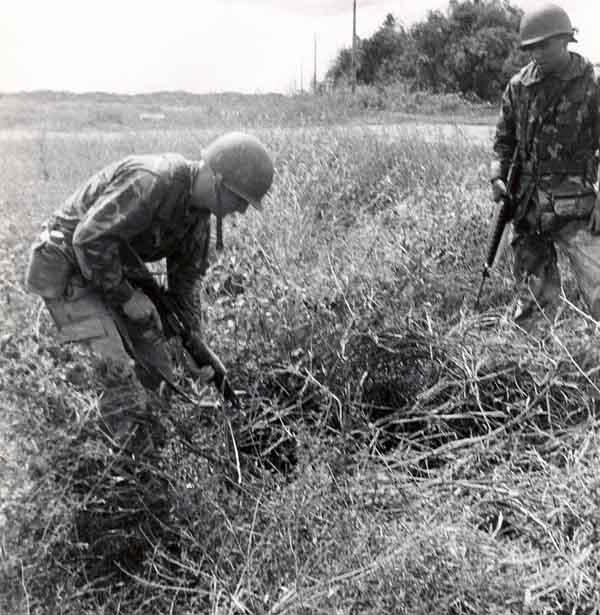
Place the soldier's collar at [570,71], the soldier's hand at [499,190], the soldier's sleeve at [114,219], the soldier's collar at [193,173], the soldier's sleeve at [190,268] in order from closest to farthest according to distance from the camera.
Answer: the soldier's sleeve at [114,219], the soldier's collar at [193,173], the soldier's sleeve at [190,268], the soldier's collar at [570,71], the soldier's hand at [499,190]

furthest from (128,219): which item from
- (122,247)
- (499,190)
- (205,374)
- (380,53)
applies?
(380,53)

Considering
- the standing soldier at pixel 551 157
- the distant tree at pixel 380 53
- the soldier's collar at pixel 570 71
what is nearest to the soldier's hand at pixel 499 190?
the standing soldier at pixel 551 157

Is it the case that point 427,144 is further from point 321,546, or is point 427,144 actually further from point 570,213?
point 321,546

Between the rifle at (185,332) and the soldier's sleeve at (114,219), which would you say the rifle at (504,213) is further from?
the soldier's sleeve at (114,219)

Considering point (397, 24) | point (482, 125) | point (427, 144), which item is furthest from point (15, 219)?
point (397, 24)

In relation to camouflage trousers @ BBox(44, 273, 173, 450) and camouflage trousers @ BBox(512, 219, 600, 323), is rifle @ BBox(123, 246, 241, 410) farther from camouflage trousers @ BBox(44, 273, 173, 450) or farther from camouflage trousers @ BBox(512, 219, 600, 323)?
camouflage trousers @ BBox(512, 219, 600, 323)

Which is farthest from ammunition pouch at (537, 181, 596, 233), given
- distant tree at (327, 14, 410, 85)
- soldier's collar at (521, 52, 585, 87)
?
distant tree at (327, 14, 410, 85)

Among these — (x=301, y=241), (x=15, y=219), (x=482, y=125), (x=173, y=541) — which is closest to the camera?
(x=173, y=541)

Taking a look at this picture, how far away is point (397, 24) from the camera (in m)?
29.7

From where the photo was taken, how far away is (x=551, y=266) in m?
4.82

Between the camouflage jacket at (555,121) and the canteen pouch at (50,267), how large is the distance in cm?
269

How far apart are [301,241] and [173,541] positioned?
9.43ft

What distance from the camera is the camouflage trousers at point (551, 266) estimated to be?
4262 mm

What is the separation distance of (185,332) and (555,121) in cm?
238
